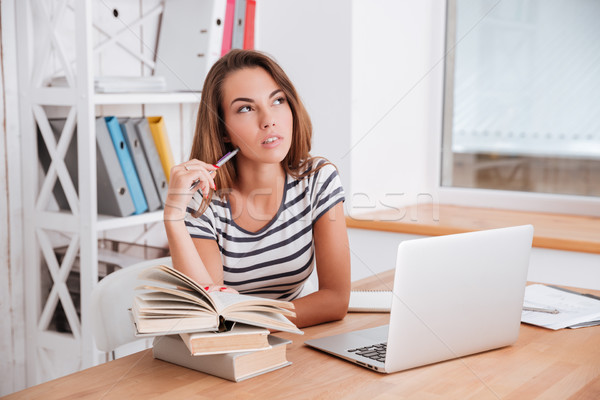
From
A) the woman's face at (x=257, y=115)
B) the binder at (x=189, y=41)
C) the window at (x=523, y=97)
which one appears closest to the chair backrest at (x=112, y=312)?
the woman's face at (x=257, y=115)

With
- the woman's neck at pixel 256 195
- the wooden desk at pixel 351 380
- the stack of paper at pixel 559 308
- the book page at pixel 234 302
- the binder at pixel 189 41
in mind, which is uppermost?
the binder at pixel 189 41

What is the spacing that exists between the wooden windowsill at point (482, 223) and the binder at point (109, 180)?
32.4 inches

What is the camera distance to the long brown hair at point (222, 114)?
141cm

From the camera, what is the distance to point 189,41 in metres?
2.11

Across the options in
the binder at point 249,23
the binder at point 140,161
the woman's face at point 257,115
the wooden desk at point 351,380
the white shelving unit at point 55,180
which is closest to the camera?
the wooden desk at point 351,380

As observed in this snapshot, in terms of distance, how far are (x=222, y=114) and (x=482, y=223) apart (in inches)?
44.8

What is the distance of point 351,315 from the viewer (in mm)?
1257

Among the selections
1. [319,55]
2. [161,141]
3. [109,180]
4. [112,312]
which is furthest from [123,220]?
[319,55]

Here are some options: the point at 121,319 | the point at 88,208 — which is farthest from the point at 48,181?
the point at 121,319

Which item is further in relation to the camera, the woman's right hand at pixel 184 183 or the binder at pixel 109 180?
the binder at pixel 109 180

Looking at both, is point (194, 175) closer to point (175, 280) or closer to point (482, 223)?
point (175, 280)

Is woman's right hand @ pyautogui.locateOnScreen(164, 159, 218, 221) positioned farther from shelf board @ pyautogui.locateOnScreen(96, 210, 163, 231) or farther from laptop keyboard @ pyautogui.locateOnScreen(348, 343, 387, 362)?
shelf board @ pyautogui.locateOnScreen(96, 210, 163, 231)

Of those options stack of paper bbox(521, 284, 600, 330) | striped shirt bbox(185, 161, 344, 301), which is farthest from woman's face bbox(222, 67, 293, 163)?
stack of paper bbox(521, 284, 600, 330)

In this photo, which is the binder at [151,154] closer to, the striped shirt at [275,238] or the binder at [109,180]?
the binder at [109,180]
